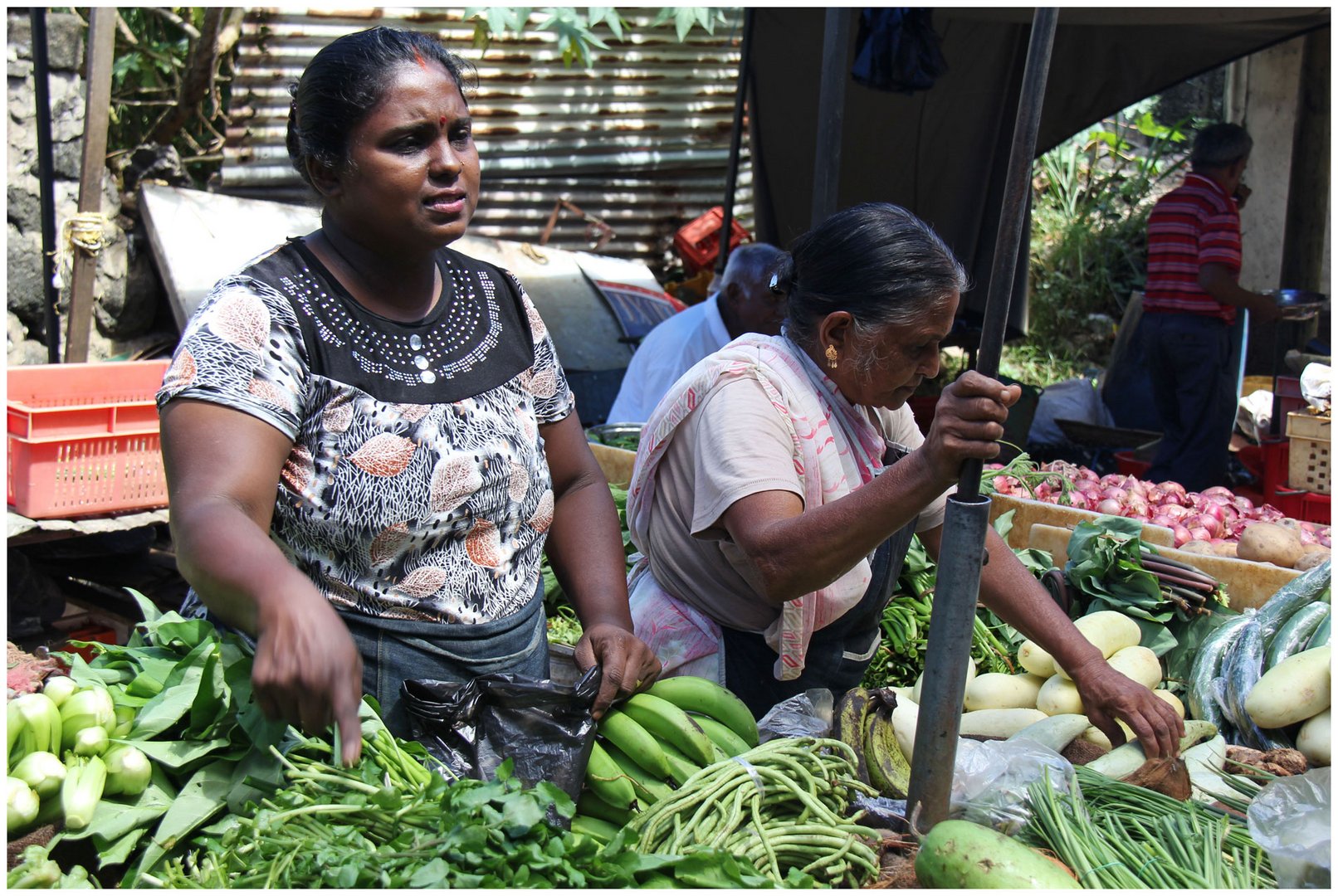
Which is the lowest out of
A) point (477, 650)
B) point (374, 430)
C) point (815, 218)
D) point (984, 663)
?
point (984, 663)

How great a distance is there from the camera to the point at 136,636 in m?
2.02

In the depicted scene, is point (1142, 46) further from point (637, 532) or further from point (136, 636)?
point (136, 636)

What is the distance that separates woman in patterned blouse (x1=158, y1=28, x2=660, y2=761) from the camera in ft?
5.35

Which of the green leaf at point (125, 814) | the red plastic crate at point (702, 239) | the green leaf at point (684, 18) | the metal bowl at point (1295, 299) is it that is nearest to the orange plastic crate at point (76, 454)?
the green leaf at point (125, 814)

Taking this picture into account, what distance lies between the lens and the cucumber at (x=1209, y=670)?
257cm

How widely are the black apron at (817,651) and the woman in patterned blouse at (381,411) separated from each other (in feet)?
1.38

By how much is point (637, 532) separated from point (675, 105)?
6.67 metres

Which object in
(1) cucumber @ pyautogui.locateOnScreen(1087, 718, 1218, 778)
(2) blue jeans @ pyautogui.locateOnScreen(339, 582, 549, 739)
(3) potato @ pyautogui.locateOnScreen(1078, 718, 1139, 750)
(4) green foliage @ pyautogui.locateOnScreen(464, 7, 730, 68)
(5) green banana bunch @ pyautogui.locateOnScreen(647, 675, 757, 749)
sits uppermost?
(4) green foliage @ pyautogui.locateOnScreen(464, 7, 730, 68)

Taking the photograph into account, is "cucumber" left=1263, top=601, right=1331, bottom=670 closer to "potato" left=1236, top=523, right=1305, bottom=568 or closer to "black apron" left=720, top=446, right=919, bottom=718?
"potato" left=1236, top=523, right=1305, bottom=568

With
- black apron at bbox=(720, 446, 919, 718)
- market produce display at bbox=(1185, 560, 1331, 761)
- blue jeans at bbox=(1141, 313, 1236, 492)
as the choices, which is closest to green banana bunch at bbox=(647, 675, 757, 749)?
black apron at bbox=(720, 446, 919, 718)

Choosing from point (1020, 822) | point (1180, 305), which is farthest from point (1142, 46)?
point (1020, 822)

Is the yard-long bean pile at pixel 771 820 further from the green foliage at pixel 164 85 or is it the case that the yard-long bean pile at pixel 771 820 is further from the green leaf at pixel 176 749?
the green foliage at pixel 164 85

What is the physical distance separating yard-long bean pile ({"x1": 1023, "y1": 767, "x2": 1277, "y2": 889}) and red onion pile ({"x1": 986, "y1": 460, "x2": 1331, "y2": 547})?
6.51 feet

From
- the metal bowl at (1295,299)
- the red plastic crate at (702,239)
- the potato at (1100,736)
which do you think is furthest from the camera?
the red plastic crate at (702,239)
